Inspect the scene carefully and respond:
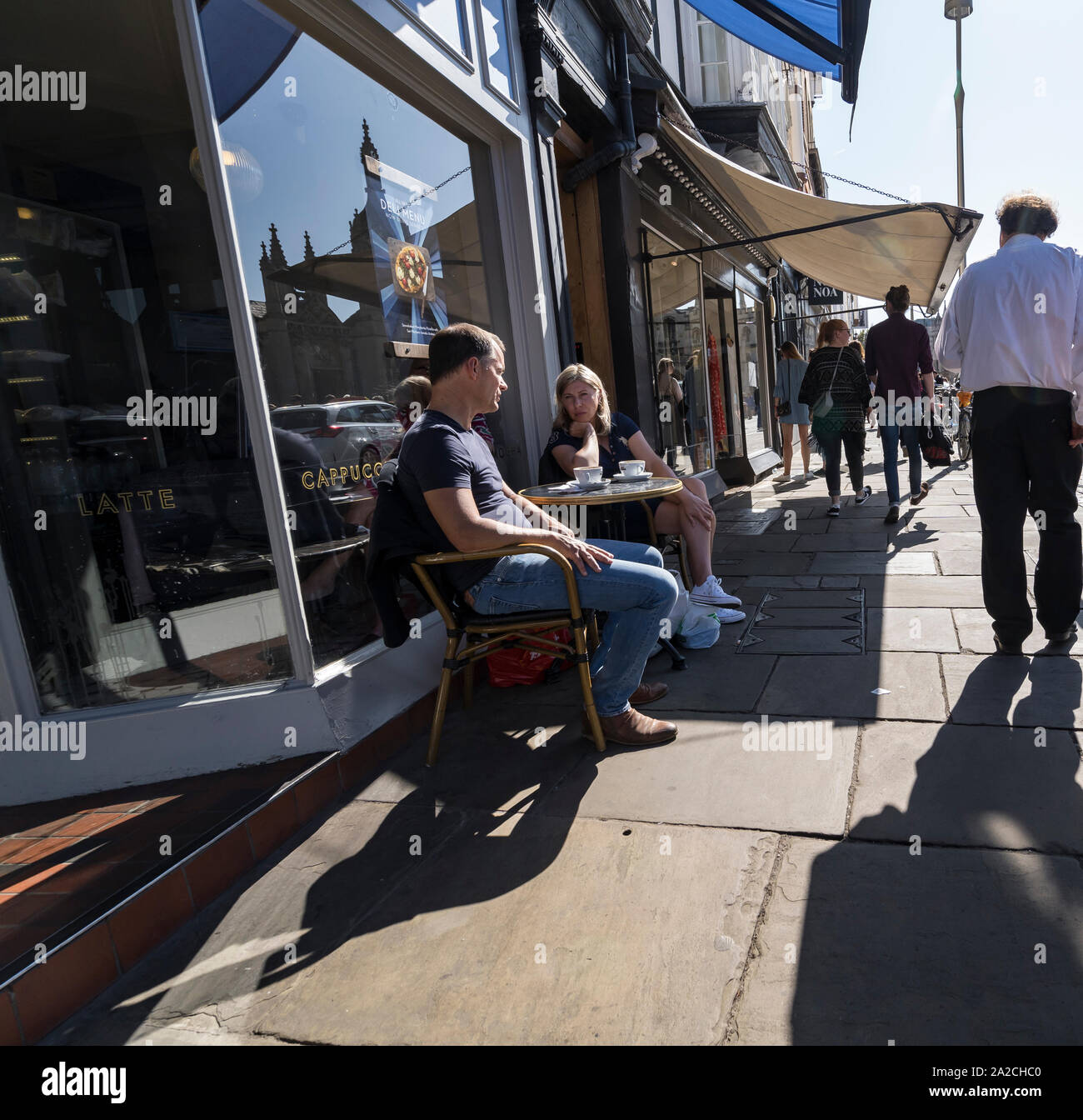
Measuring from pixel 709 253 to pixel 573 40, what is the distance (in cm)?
478

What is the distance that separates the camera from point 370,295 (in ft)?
12.3

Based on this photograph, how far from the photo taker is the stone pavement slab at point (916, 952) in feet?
5.08

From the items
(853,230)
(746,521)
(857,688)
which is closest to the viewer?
(857,688)

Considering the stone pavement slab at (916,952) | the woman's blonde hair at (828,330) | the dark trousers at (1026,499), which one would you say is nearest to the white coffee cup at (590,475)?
the dark trousers at (1026,499)

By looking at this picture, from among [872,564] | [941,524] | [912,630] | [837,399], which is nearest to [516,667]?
[912,630]

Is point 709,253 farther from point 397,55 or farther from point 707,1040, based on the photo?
point 707,1040

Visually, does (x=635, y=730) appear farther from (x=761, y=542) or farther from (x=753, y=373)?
(x=753, y=373)

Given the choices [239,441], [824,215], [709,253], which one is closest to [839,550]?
[824,215]

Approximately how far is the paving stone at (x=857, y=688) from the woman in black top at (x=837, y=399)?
383cm

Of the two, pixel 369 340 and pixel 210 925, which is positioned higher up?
pixel 369 340

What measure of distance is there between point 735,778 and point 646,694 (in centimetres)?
74

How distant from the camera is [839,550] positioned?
5711 millimetres

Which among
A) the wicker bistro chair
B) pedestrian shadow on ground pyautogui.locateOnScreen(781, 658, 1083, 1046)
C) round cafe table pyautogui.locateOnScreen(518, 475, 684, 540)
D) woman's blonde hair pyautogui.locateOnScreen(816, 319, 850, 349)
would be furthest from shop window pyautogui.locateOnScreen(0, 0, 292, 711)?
woman's blonde hair pyautogui.locateOnScreen(816, 319, 850, 349)
